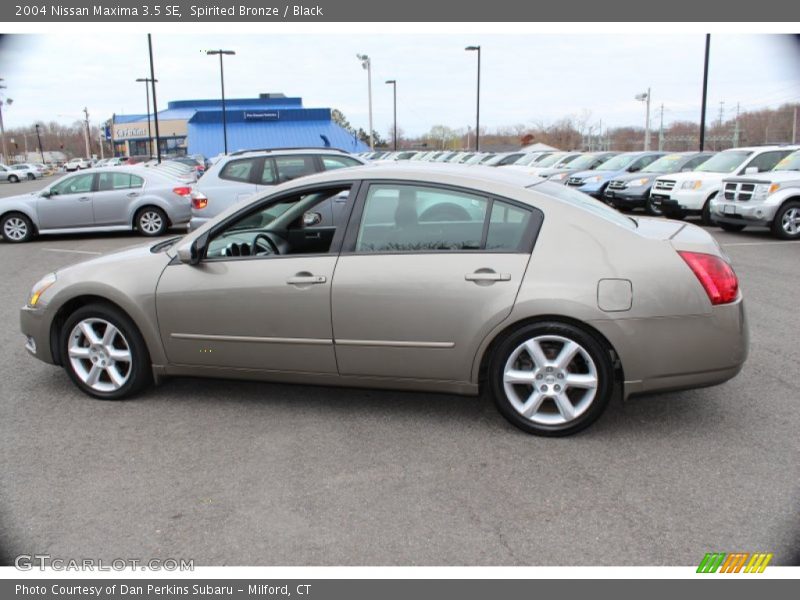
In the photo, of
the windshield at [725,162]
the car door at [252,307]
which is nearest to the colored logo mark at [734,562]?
the car door at [252,307]

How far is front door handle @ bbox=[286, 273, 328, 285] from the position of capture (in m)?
4.27

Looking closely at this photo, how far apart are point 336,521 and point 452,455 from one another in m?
0.91

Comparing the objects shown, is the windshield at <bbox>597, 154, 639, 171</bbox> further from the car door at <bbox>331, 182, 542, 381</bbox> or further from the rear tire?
the car door at <bbox>331, 182, 542, 381</bbox>

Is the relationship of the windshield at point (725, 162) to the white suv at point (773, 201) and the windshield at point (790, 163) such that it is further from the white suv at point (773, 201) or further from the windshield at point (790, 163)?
the white suv at point (773, 201)

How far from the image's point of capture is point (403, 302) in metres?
4.12

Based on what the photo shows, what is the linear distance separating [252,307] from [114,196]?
11326 millimetres

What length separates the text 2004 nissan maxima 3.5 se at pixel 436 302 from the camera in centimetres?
393

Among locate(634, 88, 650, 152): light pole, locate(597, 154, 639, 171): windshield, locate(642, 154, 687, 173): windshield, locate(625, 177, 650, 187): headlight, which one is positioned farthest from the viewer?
locate(634, 88, 650, 152): light pole

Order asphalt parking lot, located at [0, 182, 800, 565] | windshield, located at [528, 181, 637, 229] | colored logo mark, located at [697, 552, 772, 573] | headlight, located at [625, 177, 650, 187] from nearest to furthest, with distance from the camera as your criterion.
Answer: colored logo mark, located at [697, 552, 772, 573] < asphalt parking lot, located at [0, 182, 800, 565] < windshield, located at [528, 181, 637, 229] < headlight, located at [625, 177, 650, 187]

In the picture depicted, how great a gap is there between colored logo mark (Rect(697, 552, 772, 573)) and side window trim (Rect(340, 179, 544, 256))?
1.85 metres

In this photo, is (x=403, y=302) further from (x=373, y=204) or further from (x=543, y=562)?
(x=543, y=562)

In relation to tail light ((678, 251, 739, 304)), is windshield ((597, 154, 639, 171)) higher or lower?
higher

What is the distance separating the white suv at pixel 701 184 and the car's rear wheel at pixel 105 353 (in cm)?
1318

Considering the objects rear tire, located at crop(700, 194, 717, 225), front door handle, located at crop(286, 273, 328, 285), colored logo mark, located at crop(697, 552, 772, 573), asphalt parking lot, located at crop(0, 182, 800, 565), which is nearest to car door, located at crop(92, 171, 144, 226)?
asphalt parking lot, located at crop(0, 182, 800, 565)
